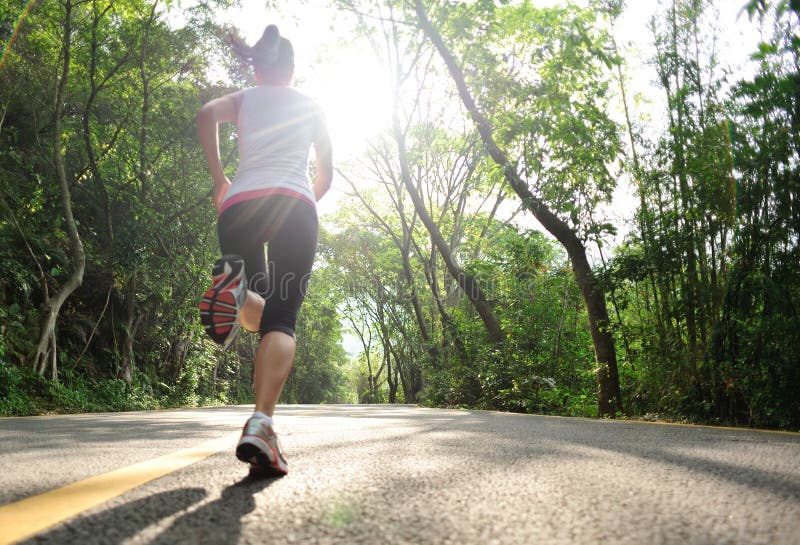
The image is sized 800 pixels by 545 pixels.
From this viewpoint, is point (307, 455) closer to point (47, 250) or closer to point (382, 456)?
point (382, 456)

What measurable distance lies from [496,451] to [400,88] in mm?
15246

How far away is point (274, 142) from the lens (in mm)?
3020

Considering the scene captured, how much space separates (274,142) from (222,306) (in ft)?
3.09

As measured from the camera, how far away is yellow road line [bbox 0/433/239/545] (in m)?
1.60

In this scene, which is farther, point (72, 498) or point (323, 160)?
point (323, 160)

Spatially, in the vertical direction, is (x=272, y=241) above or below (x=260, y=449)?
above

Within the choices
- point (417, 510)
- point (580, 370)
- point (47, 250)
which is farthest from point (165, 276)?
point (417, 510)

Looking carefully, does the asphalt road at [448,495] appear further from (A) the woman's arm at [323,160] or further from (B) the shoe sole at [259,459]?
(A) the woman's arm at [323,160]

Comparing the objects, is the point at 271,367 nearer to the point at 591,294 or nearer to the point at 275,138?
the point at 275,138

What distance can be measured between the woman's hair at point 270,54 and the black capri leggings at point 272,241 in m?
0.77

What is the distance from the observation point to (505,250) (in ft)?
39.2

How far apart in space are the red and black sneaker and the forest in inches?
82.4

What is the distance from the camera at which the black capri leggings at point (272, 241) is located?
9.25ft

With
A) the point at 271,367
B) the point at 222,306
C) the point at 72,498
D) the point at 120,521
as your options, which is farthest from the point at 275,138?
the point at 120,521
